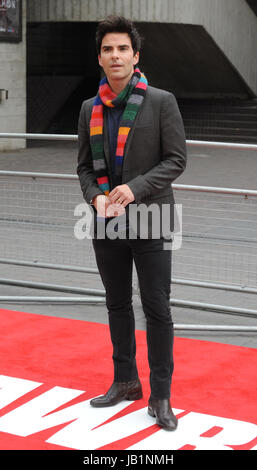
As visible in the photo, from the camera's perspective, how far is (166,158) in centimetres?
438

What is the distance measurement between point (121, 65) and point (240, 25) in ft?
68.4

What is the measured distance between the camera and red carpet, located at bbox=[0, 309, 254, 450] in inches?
170

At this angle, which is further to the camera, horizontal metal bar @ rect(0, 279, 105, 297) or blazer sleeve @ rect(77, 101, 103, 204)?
horizontal metal bar @ rect(0, 279, 105, 297)

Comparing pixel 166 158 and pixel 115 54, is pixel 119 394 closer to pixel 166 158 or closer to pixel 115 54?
Answer: pixel 166 158

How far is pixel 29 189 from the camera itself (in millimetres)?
7340

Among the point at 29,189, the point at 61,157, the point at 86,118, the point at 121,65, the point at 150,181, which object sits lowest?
the point at 61,157

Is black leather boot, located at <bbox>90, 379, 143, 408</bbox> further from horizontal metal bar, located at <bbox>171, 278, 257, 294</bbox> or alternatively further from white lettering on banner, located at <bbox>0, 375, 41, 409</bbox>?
horizontal metal bar, located at <bbox>171, 278, 257, 294</bbox>

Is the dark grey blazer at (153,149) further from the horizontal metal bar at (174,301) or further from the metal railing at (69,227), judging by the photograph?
the horizontal metal bar at (174,301)

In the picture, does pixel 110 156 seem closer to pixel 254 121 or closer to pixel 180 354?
pixel 180 354

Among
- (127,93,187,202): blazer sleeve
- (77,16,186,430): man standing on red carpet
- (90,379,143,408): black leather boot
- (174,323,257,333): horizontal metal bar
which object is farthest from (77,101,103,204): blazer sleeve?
(174,323,257,333): horizontal metal bar

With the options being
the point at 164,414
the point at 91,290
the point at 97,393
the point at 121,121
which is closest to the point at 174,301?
the point at 91,290

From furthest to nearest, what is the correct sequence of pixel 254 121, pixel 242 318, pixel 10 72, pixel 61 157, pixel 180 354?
pixel 254 121
pixel 10 72
pixel 61 157
pixel 242 318
pixel 180 354

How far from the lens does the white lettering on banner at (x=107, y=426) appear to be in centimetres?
426

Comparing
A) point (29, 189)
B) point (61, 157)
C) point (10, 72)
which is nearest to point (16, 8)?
point (10, 72)
